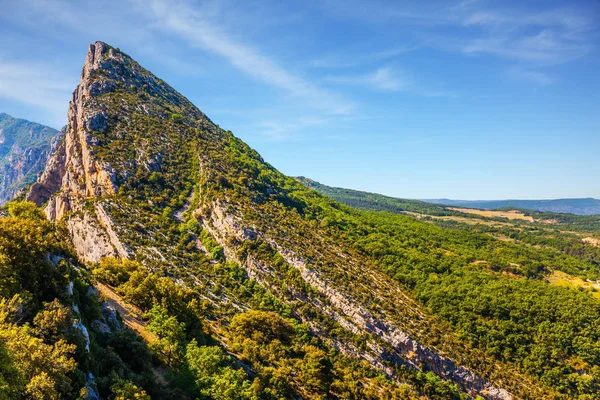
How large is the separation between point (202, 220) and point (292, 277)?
35208 mm

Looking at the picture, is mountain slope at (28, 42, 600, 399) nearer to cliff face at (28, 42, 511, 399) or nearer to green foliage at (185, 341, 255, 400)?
cliff face at (28, 42, 511, 399)

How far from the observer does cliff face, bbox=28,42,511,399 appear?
255 feet

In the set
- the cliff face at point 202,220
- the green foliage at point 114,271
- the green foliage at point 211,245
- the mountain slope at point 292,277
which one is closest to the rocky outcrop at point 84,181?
the cliff face at point 202,220

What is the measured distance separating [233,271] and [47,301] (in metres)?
57.6

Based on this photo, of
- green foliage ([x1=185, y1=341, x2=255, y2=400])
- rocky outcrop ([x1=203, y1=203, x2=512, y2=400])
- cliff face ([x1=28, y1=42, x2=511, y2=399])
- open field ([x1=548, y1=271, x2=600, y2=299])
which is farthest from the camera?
open field ([x1=548, y1=271, x2=600, y2=299])

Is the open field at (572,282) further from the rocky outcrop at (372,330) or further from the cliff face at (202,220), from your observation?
the rocky outcrop at (372,330)

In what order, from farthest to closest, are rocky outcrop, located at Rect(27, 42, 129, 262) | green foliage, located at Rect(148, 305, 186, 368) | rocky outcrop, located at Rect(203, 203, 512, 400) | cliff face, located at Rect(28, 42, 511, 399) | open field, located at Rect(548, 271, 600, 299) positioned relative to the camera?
open field, located at Rect(548, 271, 600, 299)
rocky outcrop, located at Rect(27, 42, 129, 262)
cliff face, located at Rect(28, 42, 511, 399)
rocky outcrop, located at Rect(203, 203, 512, 400)
green foliage, located at Rect(148, 305, 186, 368)

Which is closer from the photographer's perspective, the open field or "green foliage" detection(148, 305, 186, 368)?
"green foliage" detection(148, 305, 186, 368)

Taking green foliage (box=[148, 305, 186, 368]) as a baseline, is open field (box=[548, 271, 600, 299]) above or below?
below

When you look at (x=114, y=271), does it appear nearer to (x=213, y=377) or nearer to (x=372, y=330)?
(x=213, y=377)

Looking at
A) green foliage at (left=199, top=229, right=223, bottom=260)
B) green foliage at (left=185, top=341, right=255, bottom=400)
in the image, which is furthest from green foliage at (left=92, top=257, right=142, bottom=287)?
green foliage at (left=199, top=229, right=223, bottom=260)

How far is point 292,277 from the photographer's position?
285 ft

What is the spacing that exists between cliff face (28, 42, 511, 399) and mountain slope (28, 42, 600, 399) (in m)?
0.43

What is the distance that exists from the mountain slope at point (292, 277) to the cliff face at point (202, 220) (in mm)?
433
